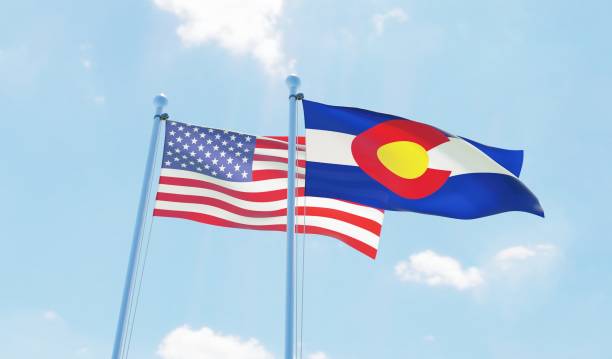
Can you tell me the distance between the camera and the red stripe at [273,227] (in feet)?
36.9

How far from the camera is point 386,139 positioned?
12.0 m

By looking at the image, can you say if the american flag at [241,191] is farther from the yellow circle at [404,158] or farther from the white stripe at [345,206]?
the yellow circle at [404,158]

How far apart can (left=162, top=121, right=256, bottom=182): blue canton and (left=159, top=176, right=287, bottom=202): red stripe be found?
226mm

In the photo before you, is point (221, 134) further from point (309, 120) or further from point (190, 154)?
point (309, 120)

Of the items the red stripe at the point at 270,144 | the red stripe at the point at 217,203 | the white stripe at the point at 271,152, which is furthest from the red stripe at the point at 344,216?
the red stripe at the point at 270,144

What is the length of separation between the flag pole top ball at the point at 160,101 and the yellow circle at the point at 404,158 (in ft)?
13.4

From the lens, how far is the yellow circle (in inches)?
465

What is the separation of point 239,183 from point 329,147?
1756 mm

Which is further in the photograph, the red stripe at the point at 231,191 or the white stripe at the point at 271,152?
the white stripe at the point at 271,152

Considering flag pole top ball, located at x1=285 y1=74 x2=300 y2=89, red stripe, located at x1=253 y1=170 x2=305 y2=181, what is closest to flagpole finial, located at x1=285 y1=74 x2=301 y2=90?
flag pole top ball, located at x1=285 y1=74 x2=300 y2=89

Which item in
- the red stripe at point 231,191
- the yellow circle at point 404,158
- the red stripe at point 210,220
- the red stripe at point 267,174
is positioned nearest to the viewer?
the red stripe at point 210,220

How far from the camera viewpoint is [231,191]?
11.7 metres

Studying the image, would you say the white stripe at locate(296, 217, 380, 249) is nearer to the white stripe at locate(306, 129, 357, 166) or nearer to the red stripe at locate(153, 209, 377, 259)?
the red stripe at locate(153, 209, 377, 259)

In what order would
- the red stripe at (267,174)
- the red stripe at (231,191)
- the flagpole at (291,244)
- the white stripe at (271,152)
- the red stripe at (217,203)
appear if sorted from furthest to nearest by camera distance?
the white stripe at (271,152), the red stripe at (267,174), the red stripe at (231,191), the red stripe at (217,203), the flagpole at (291,244)
